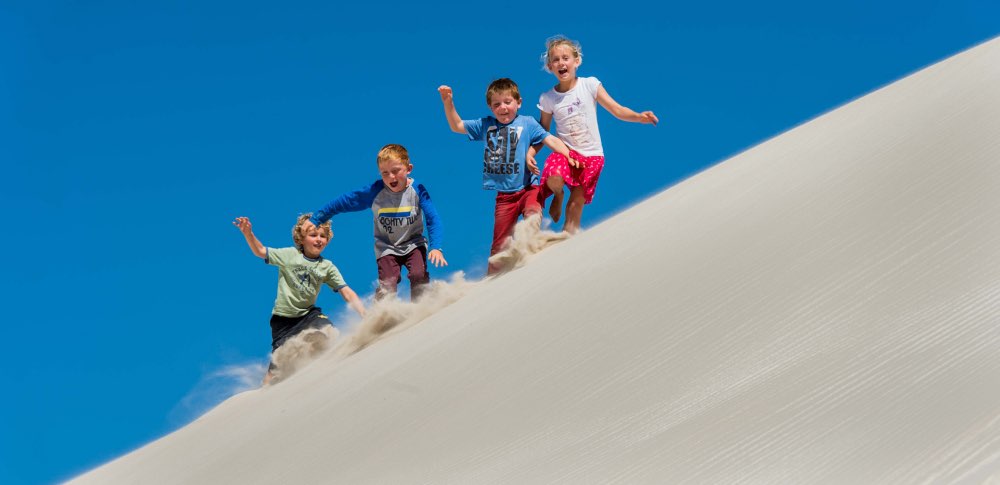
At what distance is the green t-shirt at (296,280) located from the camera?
6855mm

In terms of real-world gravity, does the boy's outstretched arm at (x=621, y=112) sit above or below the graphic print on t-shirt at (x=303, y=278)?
above

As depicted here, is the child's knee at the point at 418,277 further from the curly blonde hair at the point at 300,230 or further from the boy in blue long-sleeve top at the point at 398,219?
the curly blonde hair at the point at 300,230

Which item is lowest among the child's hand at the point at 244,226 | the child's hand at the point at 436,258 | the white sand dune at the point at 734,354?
the white sand dune at the point at 734,354

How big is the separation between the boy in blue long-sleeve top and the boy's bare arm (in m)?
0.40

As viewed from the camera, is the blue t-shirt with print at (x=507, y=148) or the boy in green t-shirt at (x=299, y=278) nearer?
the blue t-shirt with print at (x=507, y=148)

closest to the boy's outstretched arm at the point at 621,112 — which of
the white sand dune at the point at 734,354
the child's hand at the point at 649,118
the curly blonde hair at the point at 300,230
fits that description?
the child's hand at the point at 649,118

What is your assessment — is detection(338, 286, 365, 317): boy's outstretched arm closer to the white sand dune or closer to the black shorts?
the black shorts

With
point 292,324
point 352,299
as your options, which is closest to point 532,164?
point 352,299

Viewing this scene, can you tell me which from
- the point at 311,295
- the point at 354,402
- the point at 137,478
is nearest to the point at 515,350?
the point at 354,402

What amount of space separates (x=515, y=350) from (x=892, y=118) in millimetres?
2426

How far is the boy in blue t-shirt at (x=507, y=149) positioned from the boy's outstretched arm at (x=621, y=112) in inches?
20.8

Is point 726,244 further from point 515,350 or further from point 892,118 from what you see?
point 892,118

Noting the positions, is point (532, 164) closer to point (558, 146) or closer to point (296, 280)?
point (558, 146)

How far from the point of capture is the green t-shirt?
22.5ft
